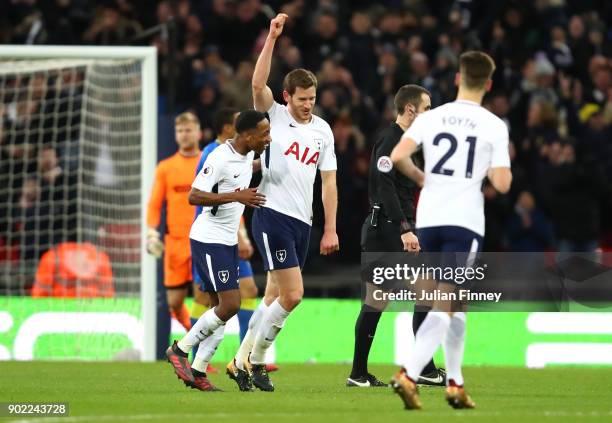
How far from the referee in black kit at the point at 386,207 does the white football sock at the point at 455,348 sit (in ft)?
6.90

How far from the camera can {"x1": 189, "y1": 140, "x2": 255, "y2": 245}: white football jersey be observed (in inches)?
385

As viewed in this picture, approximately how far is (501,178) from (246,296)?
5.00 meters

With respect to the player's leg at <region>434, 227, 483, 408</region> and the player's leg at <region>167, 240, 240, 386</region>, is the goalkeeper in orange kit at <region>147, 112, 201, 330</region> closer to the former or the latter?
the player's leg at <region>167, 240, 240, 386</region>

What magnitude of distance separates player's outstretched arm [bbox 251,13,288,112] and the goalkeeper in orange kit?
303cm

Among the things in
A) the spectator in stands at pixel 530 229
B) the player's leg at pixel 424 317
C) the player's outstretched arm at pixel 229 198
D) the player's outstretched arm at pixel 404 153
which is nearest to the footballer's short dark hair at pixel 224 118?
the player's outstretched arm at pixel 229 198

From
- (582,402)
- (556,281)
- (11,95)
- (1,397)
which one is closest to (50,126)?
(11,95)

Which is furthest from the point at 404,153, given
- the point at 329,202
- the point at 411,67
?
the point at 411,67

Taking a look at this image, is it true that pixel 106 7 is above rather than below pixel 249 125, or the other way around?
above

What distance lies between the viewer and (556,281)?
14922mm

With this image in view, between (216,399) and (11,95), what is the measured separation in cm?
836

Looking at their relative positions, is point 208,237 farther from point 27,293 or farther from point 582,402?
point 27,293

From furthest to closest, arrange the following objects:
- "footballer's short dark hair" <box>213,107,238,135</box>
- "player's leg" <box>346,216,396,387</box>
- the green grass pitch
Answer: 1. "footballer's short dark hair" <box>213,107,238,135</box>
2. "player's leg" <box>346,216,396,387</box>
3. the green grass pitch

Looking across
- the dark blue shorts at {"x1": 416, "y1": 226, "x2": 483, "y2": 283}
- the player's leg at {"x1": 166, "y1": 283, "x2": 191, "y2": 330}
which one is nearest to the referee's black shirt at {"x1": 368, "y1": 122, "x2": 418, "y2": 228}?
the dark blue shorts at {"x1": 416, "y1": 226, "x2": 483, "y2": 283}

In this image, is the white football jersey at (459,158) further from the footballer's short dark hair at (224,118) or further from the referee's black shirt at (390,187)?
the footballer's short dark hair at (224,118)
